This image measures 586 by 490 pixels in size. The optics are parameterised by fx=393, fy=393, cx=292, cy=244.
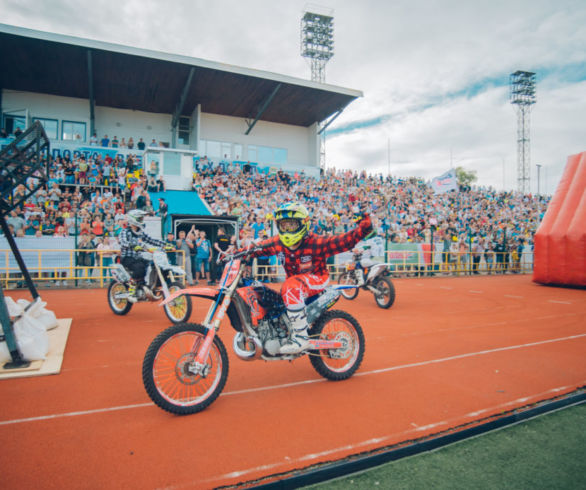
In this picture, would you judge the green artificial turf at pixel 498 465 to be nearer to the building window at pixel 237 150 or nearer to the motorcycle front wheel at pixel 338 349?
the motorcycle front wheel at pixel 338 349

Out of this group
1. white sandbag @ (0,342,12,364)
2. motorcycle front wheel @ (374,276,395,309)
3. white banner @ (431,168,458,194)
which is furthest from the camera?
white banner @ (431,168,458,194)

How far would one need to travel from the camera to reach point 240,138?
3086cm

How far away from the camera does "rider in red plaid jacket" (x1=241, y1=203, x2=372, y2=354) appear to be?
3877 mm

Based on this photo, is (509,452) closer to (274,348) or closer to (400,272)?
(274,348)

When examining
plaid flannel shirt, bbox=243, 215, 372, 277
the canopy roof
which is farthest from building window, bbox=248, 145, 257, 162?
plaid flannel shirt, bbox=243, 215, 372, 277

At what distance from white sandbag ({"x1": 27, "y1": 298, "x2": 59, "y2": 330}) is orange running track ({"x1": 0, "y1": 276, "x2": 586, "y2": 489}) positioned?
36cm

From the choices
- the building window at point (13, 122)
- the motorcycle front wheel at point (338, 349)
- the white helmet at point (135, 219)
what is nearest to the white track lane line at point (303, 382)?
the motorcycle front wheel at point (338, 349)

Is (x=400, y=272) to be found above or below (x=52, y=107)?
below

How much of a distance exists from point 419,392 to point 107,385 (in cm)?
325

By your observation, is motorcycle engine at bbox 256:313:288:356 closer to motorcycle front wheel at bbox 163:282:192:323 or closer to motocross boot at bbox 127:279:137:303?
motorcycle front wheel at bbox 163:282:192:323

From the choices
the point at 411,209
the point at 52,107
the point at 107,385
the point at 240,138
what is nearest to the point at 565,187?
the point at 411,209

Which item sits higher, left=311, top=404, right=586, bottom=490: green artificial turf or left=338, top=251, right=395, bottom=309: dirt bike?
left=338, top=251, right=395, bottom=309: dirt bike

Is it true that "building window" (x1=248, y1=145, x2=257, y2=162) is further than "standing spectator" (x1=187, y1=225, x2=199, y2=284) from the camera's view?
Yes

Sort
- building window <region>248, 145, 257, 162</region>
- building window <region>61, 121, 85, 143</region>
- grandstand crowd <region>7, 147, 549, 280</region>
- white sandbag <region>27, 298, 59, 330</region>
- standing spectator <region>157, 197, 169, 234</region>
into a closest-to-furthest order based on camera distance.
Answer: white sandbag <region>27, 298, 59, 330</region> → grandstand crowd <region>7, 147, 549, 280</region> → standing spectator <region>157, 197, 169, 234</region> → building window <region>61, 121, 85, 143</region> → building window <region>248, 145, 257, 162</region>
